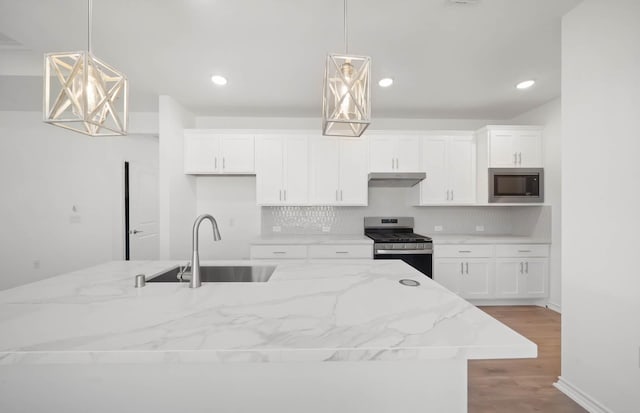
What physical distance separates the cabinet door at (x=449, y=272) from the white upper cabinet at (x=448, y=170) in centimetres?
78

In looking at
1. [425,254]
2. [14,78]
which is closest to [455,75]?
[425,254]

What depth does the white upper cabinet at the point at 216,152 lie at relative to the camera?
354cm

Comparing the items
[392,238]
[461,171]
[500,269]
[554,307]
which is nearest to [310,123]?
[392,238]

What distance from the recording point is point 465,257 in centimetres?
339

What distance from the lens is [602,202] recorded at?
1663 mm

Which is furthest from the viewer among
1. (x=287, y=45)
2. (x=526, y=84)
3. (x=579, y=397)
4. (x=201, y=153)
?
(x=201, y=153)

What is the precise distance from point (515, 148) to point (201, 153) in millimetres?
4013

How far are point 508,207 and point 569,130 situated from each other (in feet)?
7.84

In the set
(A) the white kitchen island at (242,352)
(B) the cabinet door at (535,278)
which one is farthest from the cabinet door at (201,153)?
(B) the cabinet door at (535,278)

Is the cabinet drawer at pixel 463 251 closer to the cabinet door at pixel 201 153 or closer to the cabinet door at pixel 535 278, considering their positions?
the cabinet door at pixel 535 278

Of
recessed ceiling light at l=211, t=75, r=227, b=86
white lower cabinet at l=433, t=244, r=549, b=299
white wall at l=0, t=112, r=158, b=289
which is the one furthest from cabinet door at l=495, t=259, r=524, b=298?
white wall at l=0, t=112, r=158, b=289

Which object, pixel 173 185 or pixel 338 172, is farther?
pixel 338 172

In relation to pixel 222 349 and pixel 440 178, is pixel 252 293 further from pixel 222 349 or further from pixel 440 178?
pixel 440 178

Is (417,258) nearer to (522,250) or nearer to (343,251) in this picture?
(343,251)
